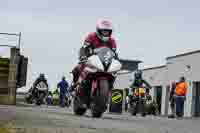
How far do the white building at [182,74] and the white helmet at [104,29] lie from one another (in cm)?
3199

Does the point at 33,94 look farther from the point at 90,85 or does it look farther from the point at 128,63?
the point at 128,63

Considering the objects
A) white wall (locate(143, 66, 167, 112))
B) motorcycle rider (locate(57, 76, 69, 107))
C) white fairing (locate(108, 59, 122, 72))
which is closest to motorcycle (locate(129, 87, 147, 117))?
white fairing (locate(108, 59, 122, 72))

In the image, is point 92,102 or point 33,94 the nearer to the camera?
point 92,102

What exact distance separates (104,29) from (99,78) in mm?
999

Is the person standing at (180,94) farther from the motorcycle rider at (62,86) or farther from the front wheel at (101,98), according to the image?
the motorcycle rider at (62,86)

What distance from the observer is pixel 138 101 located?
A: 23.9m

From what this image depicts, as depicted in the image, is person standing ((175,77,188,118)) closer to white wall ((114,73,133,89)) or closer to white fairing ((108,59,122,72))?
white fairing ((108,59,122,72))

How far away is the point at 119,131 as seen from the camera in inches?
380

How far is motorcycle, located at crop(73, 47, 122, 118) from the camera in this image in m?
14.4

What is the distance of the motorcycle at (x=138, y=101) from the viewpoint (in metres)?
23.7

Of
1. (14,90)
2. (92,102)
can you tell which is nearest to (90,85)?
(92,102)

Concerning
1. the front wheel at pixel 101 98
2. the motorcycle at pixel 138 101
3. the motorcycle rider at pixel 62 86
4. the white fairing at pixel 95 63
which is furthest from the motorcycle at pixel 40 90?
the front wheel at pixel 101 98

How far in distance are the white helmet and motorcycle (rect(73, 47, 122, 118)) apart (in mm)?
244

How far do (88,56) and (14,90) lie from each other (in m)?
9.42
